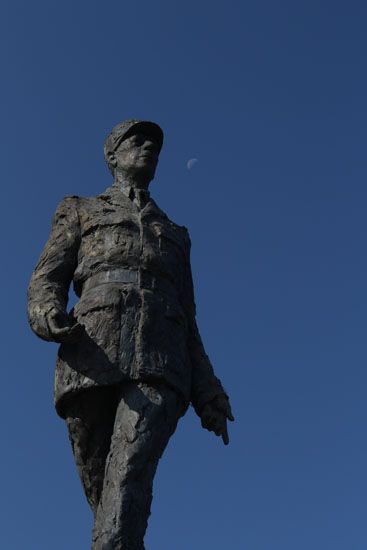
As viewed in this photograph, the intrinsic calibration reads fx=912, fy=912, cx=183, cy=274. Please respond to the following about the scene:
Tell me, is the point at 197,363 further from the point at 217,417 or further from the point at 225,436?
the point at 225,436

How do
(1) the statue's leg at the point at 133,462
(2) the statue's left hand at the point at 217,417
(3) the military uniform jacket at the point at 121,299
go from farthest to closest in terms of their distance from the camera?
(2) the statue's left hand at the point at 217,417
(3) the military uniform jacket at the point at 121,299
(1) the statue's leg at the point at 133,462

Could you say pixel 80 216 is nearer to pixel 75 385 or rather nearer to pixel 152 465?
pixel 75 385

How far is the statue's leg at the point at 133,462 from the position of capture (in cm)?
603

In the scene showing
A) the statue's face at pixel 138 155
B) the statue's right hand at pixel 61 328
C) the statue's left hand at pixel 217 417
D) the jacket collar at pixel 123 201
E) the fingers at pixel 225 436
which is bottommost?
the fingers at pixel 225 436

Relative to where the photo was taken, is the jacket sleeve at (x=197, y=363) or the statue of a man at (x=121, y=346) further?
the jacket sleeve at (x=197, y=363)

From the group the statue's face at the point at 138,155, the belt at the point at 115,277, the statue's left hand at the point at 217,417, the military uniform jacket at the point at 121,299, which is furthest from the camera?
the statue's face at the point at 138,155

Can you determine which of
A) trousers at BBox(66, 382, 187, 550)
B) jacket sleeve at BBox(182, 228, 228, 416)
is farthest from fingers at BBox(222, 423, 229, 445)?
trousers at BBox(66, 382, 187, 550)

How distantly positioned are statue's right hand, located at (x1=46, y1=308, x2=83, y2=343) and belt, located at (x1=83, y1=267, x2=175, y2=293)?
486 millimetres

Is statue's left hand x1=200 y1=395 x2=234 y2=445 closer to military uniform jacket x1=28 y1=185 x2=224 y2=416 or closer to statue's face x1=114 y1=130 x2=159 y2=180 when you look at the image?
military uniform jacket x1=28 y1=185 x2=224 y2=416

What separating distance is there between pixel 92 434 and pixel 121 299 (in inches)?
40.9

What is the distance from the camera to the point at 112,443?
649 cm

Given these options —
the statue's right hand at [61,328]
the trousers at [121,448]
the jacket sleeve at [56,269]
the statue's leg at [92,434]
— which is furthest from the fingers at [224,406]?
the jacket sleeve at [56,269]

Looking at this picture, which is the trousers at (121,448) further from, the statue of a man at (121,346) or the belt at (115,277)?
the belt at (115,277)

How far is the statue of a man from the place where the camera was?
250 inches
